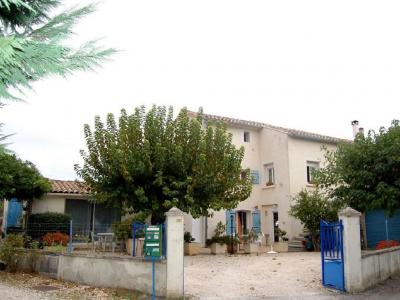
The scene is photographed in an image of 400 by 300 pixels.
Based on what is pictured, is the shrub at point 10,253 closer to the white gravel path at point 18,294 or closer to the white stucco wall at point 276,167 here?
the white gravel path at point 18,294

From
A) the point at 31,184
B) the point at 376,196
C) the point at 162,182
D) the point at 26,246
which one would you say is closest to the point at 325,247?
the point at 376,196

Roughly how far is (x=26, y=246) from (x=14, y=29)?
11.7 metres

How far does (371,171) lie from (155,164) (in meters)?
7.96

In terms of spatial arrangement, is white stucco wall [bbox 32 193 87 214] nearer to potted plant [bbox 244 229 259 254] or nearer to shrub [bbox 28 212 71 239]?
shrub [bbox 28 212 71 239]

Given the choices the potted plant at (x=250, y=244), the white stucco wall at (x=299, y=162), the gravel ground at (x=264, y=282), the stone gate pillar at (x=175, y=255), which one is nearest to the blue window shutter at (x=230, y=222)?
the potted plant at (x=250, y=244)

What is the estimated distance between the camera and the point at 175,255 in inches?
383

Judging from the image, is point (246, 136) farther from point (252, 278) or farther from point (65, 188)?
point (252, 278)

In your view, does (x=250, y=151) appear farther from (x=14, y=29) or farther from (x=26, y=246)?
(x=14, y=29)

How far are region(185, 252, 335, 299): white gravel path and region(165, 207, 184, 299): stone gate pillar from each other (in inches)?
22.5

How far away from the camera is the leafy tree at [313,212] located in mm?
21141

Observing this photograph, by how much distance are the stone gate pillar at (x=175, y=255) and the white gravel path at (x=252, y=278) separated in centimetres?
57

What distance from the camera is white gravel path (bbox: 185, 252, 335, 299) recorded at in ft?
34.1

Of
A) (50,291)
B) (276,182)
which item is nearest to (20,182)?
(50,291)

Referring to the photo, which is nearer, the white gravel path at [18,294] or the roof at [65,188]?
the white gravel path at [18,294]
